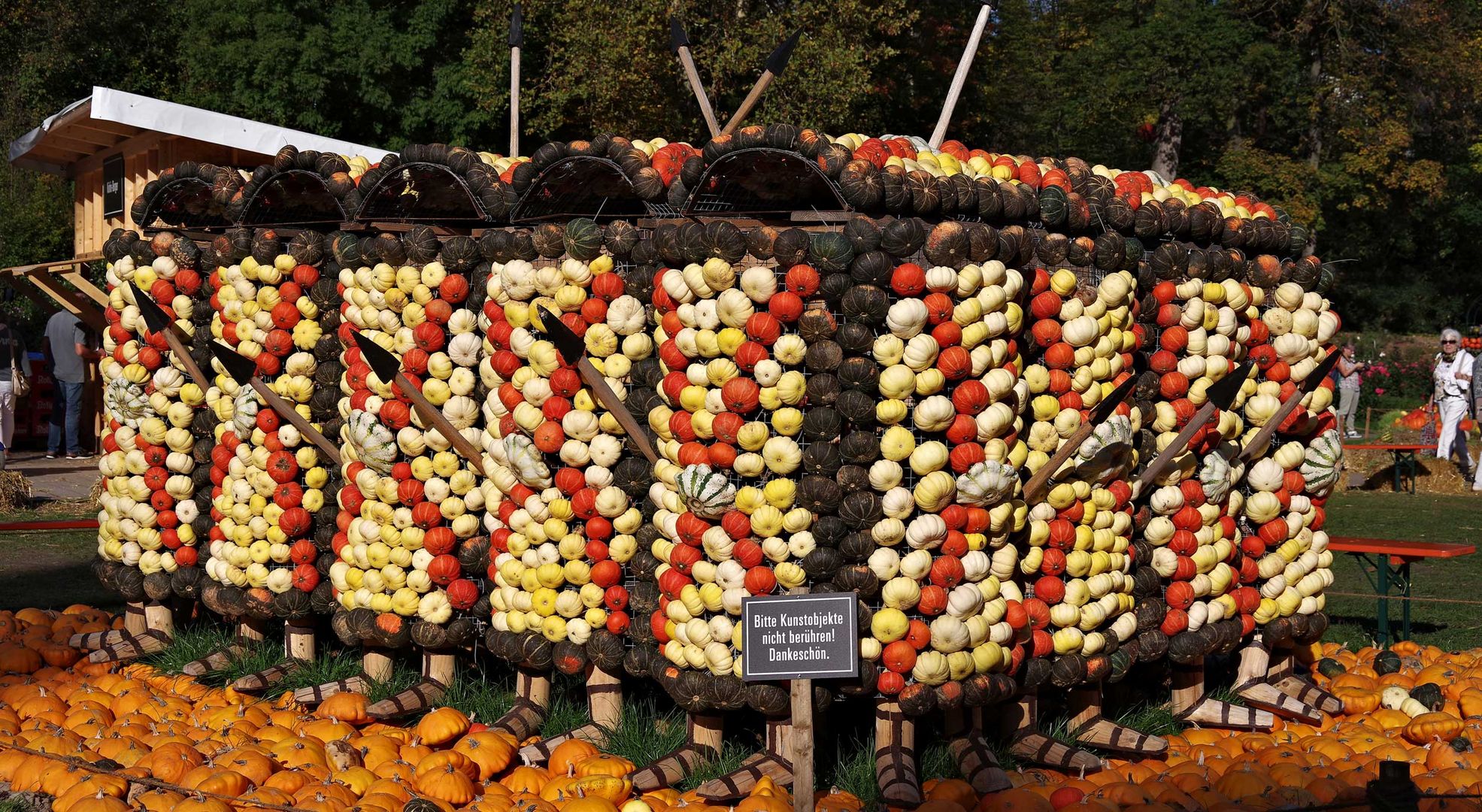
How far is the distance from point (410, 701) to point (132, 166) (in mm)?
7922

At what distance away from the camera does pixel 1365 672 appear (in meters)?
8.59

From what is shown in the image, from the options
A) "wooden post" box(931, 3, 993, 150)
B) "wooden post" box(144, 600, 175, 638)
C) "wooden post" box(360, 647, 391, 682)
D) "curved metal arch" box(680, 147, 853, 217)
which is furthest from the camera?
"wooden post" box(144, 600, 175, 638)

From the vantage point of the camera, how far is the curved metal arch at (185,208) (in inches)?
338

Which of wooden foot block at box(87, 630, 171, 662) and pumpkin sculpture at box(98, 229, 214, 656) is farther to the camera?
wooden foot block at box(87, 630, 171, 662)

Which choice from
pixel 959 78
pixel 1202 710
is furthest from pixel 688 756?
pixel 959 78

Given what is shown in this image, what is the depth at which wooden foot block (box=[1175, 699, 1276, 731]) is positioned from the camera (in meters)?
7.46

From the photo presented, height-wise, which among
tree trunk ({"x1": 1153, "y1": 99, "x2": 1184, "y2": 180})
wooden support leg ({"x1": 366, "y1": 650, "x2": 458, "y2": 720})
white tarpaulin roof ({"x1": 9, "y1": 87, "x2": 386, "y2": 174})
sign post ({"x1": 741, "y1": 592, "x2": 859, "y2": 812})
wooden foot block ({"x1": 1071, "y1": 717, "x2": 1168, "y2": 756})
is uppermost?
tree trunk ({"x1": 1153, "y1": 99, "x2": 1184, "y2": 180})

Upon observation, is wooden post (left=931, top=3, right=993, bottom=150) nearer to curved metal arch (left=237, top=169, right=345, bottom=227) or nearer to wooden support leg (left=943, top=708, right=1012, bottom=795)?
wooden support leg (left=943, top=708, right=1012, bottom=795)

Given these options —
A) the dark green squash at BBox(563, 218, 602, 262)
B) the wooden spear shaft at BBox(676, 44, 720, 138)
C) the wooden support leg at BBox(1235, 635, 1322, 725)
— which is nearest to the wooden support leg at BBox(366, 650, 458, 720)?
the dark green squash at BBox(563, 218, 602, 262)

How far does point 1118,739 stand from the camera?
Result: 6867 millimetres

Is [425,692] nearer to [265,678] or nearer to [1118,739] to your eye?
[265,678]

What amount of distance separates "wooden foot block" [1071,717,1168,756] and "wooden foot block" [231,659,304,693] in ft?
13.7

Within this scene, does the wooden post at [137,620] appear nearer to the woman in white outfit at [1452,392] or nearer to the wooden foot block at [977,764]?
the wooden foot block at [977,764]

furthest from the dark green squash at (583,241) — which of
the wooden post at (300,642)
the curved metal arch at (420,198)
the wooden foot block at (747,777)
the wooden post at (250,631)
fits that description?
the wooden post at (250,631)
